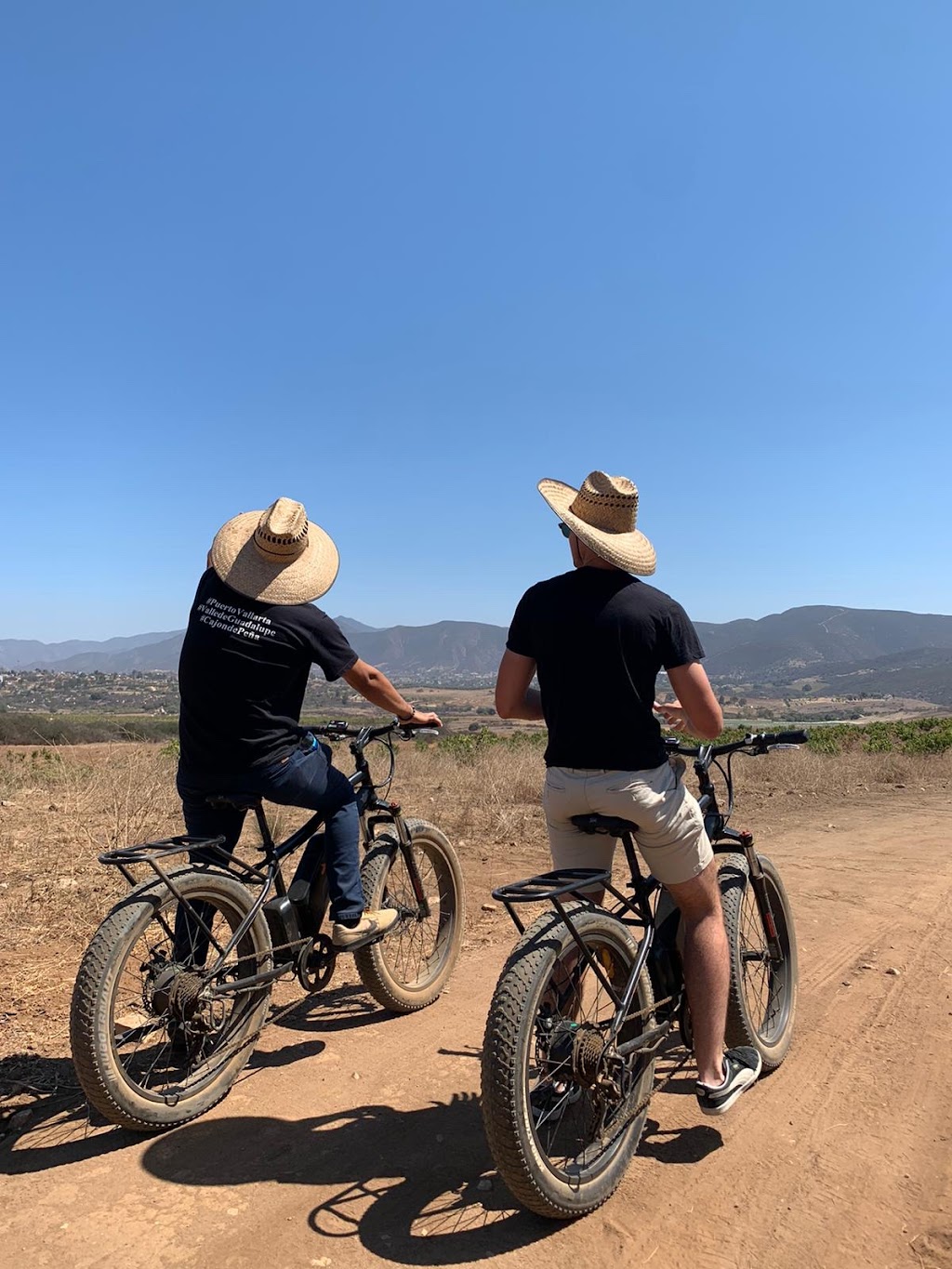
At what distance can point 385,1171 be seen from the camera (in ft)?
9.77

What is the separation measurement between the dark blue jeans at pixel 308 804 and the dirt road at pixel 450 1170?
2.40 ft

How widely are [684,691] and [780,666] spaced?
19647cm

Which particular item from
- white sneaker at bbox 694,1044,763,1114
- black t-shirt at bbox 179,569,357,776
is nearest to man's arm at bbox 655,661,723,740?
white sneaker at bbox 694,1044,763,1114

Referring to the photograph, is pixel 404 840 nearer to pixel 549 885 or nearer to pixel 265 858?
pixel 265 858

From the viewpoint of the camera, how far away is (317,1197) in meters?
2.81

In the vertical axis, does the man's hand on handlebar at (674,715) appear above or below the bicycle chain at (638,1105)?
above

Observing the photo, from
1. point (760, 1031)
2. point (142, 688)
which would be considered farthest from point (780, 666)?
point (760, 1031)

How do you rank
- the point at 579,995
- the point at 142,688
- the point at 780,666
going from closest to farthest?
the point at 579,995 < the point at 142,688 < the point at 780,666

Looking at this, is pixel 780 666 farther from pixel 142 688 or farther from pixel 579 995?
pixel 579 995

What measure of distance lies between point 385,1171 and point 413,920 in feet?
5.67

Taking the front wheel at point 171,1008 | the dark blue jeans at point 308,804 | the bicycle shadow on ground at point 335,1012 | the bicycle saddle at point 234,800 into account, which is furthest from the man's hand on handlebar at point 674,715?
the bicycle shadow on ground at point 335,1012

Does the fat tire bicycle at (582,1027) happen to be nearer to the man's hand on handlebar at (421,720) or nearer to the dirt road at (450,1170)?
the dirt road at (450,1170)

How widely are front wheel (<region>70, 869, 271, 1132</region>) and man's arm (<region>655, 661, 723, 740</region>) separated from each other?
6.41ft

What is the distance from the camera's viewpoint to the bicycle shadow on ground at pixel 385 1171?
8.57 ft
